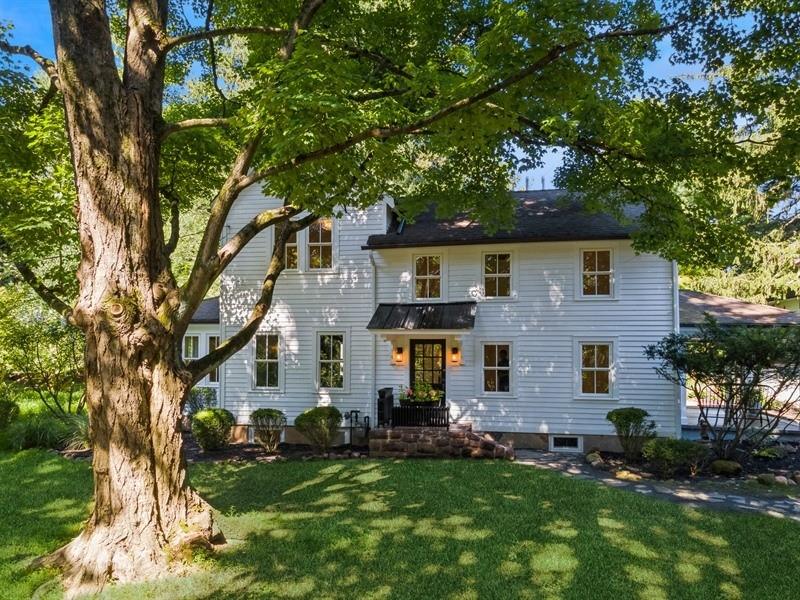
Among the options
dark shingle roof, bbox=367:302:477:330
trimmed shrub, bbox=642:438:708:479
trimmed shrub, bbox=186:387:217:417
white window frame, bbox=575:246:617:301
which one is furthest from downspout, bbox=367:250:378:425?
trimmed shrub, bbox=642:438:708:479

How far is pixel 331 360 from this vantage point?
45.8ft

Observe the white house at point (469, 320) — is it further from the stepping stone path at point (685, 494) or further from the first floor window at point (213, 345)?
the first floor window at point (213, 345)

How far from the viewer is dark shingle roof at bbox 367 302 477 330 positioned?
12422 mm

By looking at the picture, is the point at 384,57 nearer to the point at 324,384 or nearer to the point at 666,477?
the point at 324,384

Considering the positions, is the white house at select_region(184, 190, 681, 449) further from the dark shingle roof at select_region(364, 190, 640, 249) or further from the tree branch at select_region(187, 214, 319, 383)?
the tree branch at select_region(187, 214, 319, 383)

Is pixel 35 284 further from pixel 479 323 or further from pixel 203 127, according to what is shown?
pixel 479 323

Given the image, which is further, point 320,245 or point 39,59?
point 320,245

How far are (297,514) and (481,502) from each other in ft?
9.32

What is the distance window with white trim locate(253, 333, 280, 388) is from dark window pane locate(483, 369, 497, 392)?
580cm

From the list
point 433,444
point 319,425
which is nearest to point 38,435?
point 319,425

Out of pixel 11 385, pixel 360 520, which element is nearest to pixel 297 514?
pixel 360 520

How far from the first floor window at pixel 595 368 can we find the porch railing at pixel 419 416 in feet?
11.9

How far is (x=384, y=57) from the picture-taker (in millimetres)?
8945

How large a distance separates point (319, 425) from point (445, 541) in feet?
22.3
